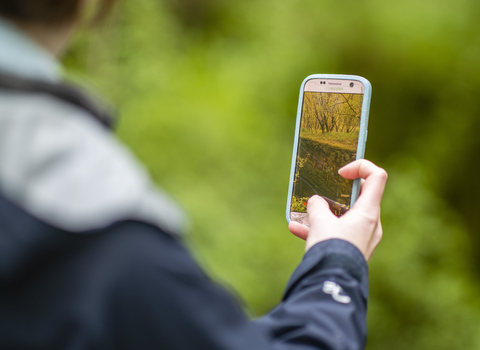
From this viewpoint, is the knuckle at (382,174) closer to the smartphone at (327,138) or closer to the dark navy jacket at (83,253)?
the smartphone at (327,138)

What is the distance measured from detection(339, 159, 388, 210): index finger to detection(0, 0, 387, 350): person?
0.36m

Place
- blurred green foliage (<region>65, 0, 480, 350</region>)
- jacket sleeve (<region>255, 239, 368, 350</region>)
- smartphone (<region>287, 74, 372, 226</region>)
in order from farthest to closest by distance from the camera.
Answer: blurred green foliage (<region>65, 0, 480, 350</region>), smartphone (<region>287, 74, 372, 226</region>), jacket sleeve (<region>255, 239, 368, 350</region>)

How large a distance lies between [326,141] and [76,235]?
2.10 ft

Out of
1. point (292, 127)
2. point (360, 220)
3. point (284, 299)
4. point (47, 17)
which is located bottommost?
point (292, 127)

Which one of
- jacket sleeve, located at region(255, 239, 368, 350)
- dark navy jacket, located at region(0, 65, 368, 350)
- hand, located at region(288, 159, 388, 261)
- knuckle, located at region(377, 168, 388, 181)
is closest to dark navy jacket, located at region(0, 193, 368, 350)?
dark navy jacket, located at region(0, 65, 368, 350)

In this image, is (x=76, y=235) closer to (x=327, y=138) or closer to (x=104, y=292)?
(x=104, y=292)

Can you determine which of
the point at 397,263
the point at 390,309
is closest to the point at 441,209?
the point at 397,263

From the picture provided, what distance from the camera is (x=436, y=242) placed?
9.66ft

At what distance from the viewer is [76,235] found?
0.37 m

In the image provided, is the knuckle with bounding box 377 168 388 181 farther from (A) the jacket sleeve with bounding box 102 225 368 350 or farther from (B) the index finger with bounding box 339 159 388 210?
(A) the jacket sleeve with bounding box 102 225 368 350

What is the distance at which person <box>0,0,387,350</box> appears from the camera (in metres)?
0.36

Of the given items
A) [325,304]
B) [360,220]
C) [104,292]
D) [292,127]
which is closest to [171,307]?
[104,292]

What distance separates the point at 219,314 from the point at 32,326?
0.17 m

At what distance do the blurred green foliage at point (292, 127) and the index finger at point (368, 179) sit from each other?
6.22 ft
